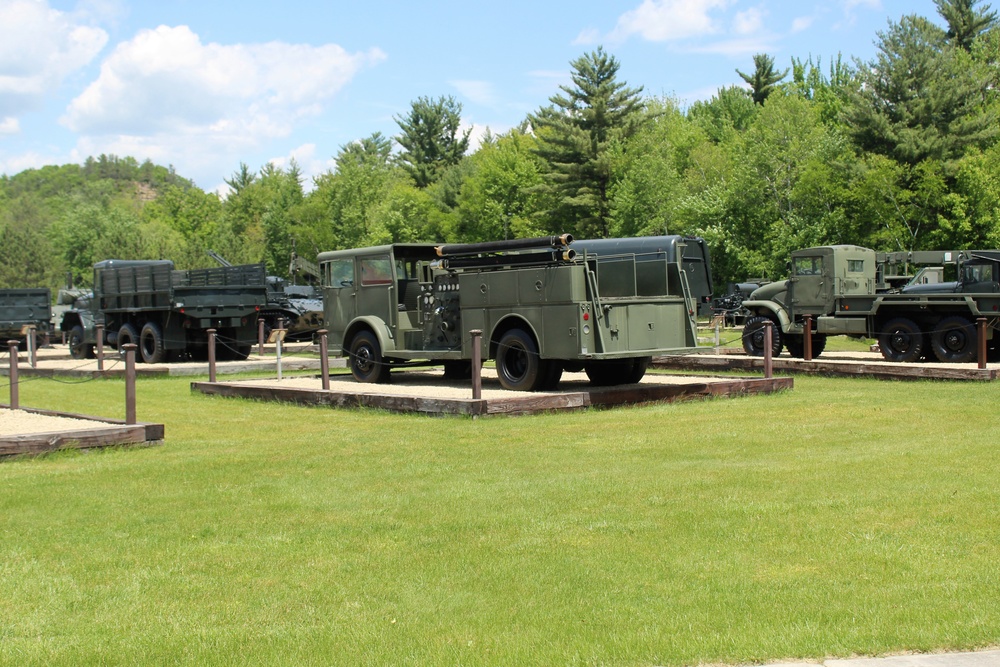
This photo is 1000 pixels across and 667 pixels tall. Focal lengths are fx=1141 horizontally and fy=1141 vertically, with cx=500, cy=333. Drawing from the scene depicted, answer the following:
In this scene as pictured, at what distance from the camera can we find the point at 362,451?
11.6m

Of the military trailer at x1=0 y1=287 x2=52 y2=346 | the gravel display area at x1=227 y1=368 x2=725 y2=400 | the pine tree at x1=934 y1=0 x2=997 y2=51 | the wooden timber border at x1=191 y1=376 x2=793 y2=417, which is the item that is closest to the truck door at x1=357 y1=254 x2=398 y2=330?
the gravel display area at x1=227 y1=368 x2=725 y2=400

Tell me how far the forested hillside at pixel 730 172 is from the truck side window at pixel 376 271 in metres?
32.4

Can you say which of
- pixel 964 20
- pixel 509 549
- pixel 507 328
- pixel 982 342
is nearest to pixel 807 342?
pixel 982 342

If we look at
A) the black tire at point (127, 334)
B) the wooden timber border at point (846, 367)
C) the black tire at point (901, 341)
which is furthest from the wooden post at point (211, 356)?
the black tire at point (901, 341)

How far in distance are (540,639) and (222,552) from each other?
104 inches

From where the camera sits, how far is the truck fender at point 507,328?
1599cm

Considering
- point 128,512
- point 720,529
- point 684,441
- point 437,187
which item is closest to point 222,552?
point 128,512

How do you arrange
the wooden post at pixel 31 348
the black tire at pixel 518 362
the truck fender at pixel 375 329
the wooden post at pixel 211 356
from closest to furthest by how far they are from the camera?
the black tire at pixel 518 362 → the truck fender at pixel 375 329 → the wooden post at pixel 211 356 → the wooden post at pixel 31 348

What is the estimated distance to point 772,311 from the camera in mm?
25344

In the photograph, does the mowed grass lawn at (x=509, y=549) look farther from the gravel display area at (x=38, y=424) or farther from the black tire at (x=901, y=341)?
the black tire at (x=901, y=341)

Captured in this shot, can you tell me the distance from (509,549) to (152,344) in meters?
22.2

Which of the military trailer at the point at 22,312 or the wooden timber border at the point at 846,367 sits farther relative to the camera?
the military trailer at the point at 22,312

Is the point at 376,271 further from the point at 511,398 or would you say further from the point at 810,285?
the point at 810,285

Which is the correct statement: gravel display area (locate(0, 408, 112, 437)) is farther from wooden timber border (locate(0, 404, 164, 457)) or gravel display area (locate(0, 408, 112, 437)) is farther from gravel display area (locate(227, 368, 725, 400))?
gravel display area (locate(227, 368, 725, 400))
